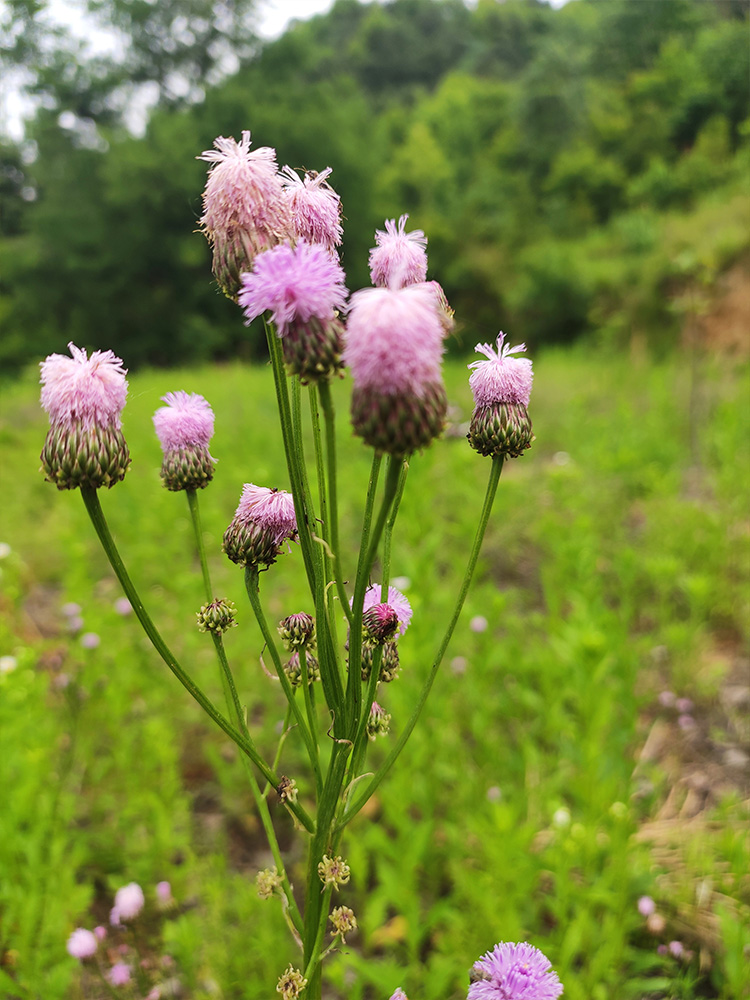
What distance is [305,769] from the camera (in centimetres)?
225

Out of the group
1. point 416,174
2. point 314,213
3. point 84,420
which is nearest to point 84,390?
point 84,420

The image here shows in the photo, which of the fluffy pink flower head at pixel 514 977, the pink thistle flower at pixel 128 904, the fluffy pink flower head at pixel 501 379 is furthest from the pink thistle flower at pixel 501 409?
the pink thistle flower at pixel 128 904

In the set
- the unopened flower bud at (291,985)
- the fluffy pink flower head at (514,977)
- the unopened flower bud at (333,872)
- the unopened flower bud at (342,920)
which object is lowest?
the unopened flower bud at (291,985)

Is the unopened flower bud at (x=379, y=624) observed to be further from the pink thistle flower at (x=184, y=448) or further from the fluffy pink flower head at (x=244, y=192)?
the fluffy pink flower head at (x=244, y=192)

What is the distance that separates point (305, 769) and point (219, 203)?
2.04 m

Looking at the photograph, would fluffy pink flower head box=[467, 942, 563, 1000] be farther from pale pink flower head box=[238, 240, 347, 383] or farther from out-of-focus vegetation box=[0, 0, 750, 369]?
out-of-focus vegetation box=[0, 0, 750, 369]

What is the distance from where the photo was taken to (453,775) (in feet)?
6.26

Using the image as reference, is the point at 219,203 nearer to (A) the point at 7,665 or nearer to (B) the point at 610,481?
(A) the point at 7,665

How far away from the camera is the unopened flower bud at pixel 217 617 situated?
0.70m

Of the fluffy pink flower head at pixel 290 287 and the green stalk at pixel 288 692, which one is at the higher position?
the fluffy pink flower head at pixel 290 287

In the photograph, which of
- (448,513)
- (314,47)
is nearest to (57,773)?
(448,513)

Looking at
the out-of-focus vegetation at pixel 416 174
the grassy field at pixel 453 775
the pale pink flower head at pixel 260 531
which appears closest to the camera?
the pale pink flower head at pixel 260 531

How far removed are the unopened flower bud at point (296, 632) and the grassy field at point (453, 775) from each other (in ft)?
0.92

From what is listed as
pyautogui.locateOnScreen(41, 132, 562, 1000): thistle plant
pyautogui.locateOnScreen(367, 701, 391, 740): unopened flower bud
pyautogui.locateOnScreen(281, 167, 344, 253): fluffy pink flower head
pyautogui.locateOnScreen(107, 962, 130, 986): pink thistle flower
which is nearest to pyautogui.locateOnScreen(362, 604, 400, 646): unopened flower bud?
pyautogui.locateOnScreen(41, 132, 562, 1000): thistle plant
